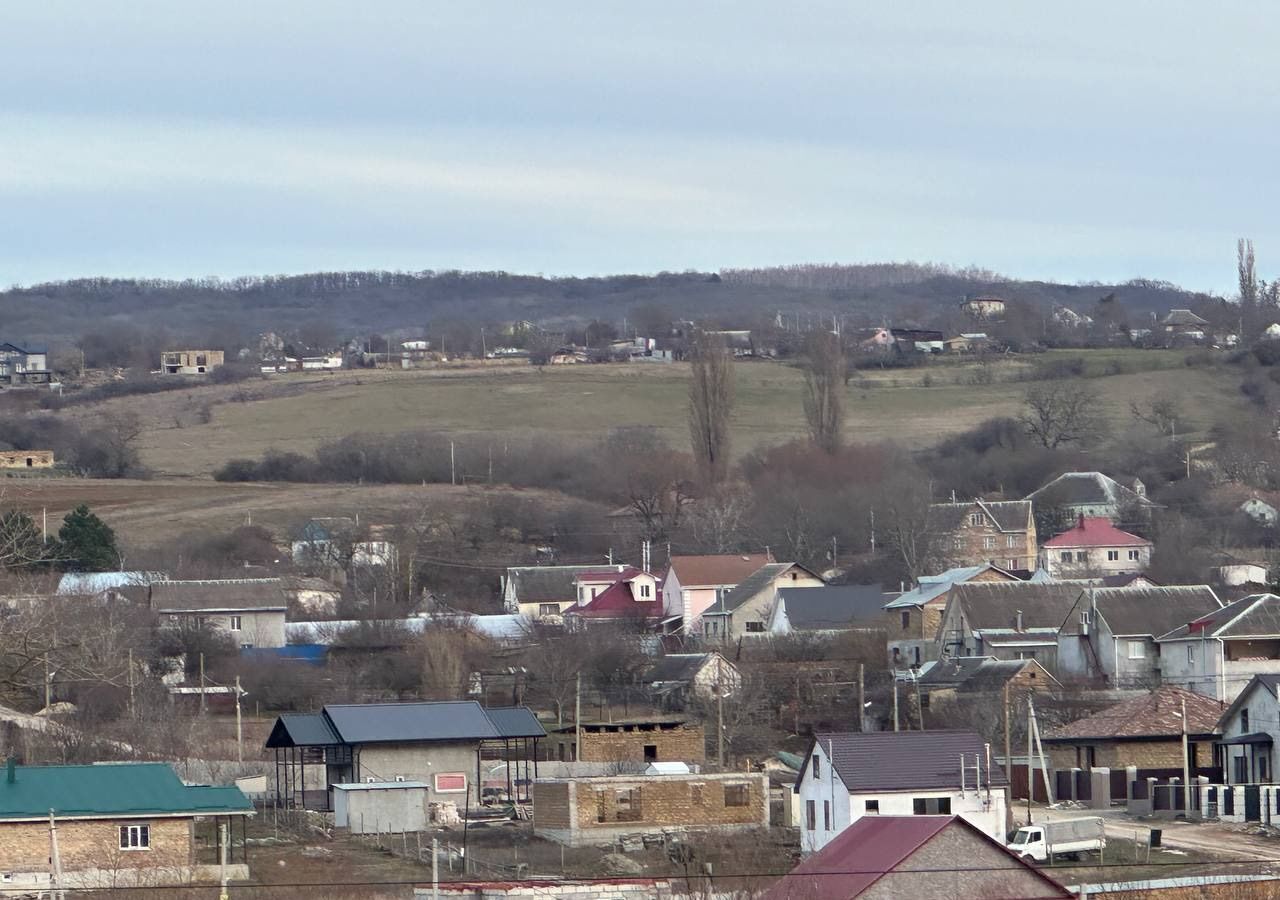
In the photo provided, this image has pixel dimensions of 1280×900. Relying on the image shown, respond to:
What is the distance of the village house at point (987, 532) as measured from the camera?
3040 inches

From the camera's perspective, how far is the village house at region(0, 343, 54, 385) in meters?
152

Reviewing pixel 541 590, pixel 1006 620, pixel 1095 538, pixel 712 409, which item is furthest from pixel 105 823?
pixel 712 409

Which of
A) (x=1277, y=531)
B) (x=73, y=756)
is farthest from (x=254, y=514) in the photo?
(x=73, y=756)

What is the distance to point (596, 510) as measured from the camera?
87.2m

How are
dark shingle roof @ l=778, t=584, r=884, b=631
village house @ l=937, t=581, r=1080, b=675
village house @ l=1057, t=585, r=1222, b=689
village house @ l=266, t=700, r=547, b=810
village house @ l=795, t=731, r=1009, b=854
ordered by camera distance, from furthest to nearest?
dark shingle roof @ l=778, t=584, r=884, b=631, village house @ l=937, t=581, r=1080, b=675, village house @ l=1057, t=585, r=1222, b=689, village house @ l=266, t=700, r=547, b=810, village house @ l=795, t=731, r=1009, b=854

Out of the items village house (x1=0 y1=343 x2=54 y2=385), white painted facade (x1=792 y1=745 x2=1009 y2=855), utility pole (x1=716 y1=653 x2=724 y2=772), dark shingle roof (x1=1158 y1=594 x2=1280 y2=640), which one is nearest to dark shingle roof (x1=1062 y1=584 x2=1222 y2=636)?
dark shingle roof (x1=1158 y1=594 x2=1280 y2=640)

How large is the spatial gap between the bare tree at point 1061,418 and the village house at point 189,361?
62117mm

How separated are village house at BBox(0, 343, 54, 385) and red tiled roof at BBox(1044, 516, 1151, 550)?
8709cm

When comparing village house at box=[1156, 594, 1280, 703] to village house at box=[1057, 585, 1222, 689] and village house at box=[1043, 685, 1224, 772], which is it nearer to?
village house at box=[1057, 585, 1222, 689]

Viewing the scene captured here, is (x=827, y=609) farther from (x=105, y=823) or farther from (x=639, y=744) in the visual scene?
(x=105, y=823)

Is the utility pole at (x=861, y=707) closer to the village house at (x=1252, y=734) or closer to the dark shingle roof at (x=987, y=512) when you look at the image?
the village house at (x=1252, y=734)

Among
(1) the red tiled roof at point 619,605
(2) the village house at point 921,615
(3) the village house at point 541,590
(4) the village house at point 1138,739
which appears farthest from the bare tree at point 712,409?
(4) the village house at point 1138,739

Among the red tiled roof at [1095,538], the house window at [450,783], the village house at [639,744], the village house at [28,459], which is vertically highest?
the village house at [28,459]

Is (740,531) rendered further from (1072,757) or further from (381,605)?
(1072,757)
